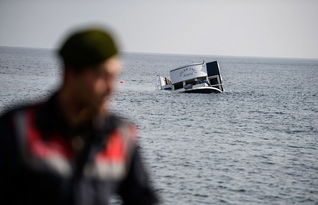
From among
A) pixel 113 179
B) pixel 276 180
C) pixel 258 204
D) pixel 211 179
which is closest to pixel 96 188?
pixel 113 179

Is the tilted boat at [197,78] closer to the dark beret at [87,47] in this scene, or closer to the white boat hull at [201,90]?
the white boat hull at [201,90]

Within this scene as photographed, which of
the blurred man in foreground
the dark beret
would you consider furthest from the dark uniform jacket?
the dark beret

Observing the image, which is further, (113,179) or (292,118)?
(292,118)

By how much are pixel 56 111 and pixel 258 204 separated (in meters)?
16.6

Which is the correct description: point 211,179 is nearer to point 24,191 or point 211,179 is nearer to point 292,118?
point 24,191

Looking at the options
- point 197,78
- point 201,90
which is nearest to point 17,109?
point 197,78

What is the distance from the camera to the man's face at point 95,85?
1835 mm

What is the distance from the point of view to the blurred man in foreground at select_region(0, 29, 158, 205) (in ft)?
5.90

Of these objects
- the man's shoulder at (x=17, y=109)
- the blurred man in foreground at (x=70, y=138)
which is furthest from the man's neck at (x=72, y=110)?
the man's shoulder at (x=17, y=109)

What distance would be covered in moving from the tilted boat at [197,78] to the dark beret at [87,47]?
52.4 metres

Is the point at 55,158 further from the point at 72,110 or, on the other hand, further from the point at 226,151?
the point at 226,151

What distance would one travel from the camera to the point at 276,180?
21.0 meters

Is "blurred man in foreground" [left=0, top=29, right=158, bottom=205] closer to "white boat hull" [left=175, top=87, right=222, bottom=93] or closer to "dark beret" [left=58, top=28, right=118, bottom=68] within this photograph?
"dark beret" [left=58, top=28, right=118, bottom=68]

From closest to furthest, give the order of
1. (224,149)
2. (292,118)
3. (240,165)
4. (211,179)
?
(211,179) < (240,165) < (224,149) < (292,118)
